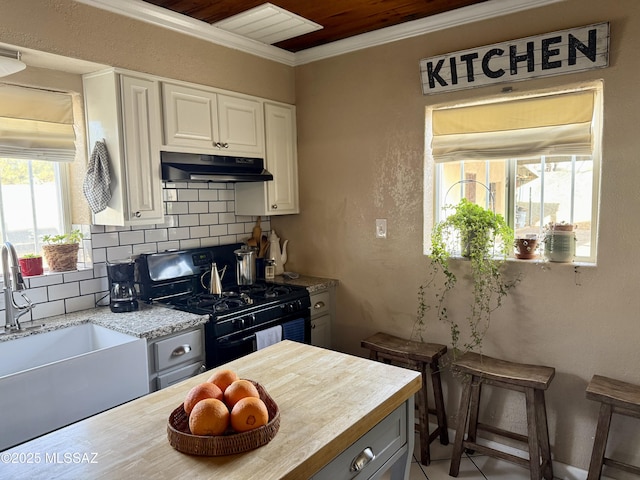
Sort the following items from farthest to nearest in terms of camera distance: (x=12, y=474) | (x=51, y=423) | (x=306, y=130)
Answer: (x=306, y=130)
(x=51, y=423)
(x=12, y=474)

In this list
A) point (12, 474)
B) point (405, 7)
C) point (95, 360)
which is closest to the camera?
point (12, 474)

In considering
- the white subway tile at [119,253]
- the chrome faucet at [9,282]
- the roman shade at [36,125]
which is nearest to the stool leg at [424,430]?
the white subway tile at [119,253]

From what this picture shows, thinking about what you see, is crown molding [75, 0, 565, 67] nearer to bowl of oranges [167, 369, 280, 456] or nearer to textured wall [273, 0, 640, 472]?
textured wall [273, 0, 640, 472]

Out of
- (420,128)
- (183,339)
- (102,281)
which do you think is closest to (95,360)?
(183,339)

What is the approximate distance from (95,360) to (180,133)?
54.4 inches

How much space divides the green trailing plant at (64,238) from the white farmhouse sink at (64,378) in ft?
1.71

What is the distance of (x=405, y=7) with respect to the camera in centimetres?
266

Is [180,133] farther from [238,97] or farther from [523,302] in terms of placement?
[523,302]

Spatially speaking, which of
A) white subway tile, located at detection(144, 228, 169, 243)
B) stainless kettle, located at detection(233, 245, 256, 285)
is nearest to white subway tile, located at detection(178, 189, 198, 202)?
white subway tile, located at detection(144, 228, 169, 243)

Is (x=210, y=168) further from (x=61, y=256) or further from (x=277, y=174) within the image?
(x=61, y=256)

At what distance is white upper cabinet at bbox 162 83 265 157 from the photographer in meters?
2.74

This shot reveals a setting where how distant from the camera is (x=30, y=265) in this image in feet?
8.11

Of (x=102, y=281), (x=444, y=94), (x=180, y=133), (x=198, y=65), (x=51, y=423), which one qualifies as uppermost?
(x=198, y=65)

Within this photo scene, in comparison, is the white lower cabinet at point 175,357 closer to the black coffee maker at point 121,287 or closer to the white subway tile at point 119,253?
the black coffee maker at point 121,287
